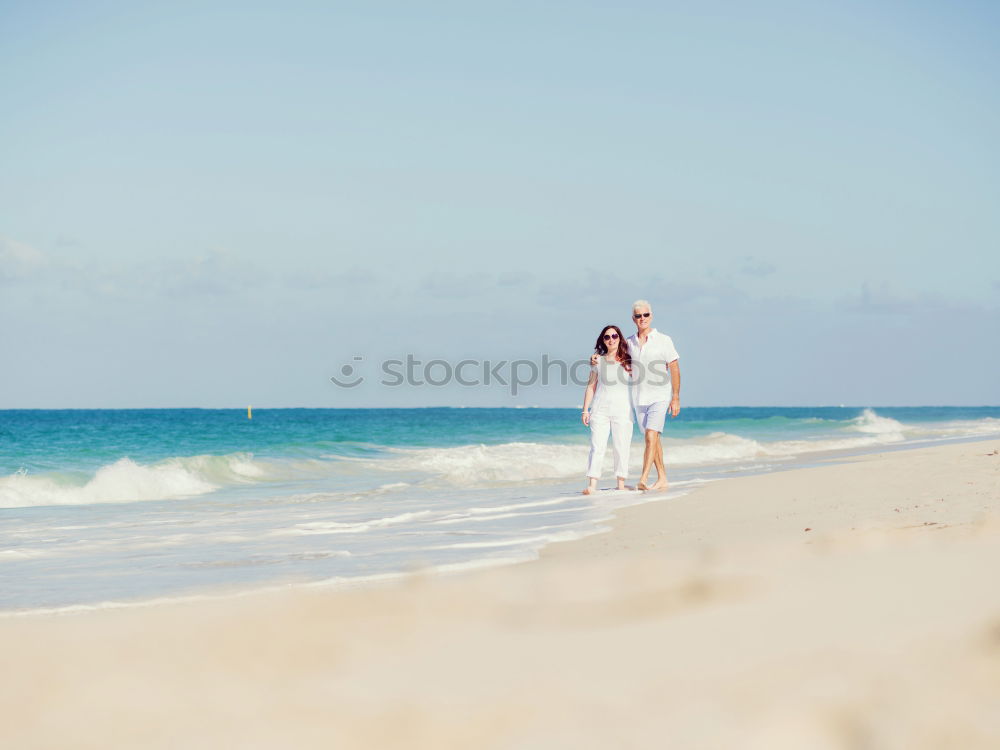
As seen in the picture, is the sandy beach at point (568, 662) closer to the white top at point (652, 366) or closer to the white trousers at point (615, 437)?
the white top at point (652, 366)

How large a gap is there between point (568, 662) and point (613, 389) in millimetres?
7108

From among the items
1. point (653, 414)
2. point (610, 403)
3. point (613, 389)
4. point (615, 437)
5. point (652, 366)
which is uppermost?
point (652, 366)

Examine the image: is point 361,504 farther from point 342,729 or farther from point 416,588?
point 342,729

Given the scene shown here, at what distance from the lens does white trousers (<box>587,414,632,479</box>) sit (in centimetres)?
964

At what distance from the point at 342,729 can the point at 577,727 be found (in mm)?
576

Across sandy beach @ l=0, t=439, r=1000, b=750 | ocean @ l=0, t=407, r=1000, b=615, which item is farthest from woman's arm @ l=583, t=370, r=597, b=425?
sandy beach @ l=0, t=439, r=1000, b=750

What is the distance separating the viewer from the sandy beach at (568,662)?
7.04ft

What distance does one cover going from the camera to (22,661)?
2932 mm

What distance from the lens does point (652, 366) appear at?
366 inches

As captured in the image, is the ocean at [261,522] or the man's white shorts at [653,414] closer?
the ocean at [261,522]

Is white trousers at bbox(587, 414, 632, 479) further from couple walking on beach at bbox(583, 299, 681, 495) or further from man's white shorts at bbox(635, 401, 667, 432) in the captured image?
man's white shorts at bbox(635, 401, 667, 432)

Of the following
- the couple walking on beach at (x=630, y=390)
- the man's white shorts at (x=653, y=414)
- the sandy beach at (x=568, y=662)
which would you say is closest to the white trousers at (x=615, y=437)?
the couple walking on beach at (x=630, y=390)

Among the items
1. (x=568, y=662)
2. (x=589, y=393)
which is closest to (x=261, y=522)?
(x=589, y=393)

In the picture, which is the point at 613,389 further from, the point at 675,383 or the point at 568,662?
the point at 568,662
